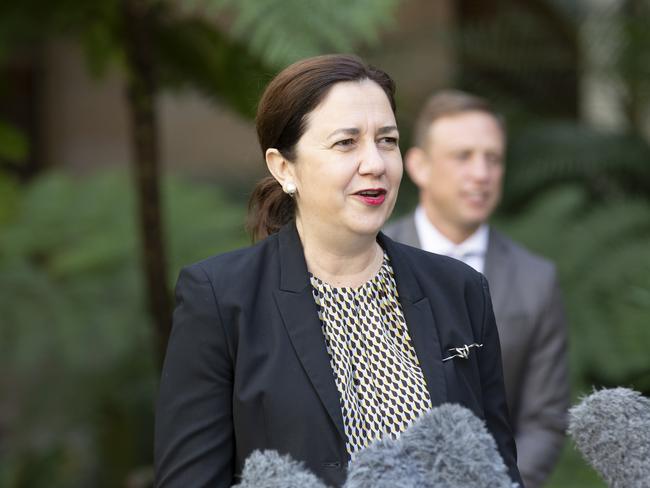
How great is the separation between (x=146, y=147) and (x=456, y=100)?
1.38 metres

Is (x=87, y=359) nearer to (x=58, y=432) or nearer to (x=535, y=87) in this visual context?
(x=58, y=432)

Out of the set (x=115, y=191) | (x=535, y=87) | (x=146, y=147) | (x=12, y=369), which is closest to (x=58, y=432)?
(x=12, y=369)

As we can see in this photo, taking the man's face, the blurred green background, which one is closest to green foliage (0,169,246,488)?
the blurred green background

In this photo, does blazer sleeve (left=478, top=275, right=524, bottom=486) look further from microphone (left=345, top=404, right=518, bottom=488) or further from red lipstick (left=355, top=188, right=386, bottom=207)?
microphone (left=345, top=404, right=518, bottom=488)

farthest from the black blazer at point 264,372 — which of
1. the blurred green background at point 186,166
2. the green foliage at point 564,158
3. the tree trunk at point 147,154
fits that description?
the green foliage at point 564,158

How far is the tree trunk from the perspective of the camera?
13.9 feet

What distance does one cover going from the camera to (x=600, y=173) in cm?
713

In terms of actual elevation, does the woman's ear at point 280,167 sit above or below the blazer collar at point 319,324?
above

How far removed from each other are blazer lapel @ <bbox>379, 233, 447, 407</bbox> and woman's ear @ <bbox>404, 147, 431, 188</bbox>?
1.39 metres

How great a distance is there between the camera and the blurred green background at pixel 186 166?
4.38 meters

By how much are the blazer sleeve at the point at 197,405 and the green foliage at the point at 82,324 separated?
329cm

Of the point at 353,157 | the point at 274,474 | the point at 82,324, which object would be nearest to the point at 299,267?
the point at 353,157

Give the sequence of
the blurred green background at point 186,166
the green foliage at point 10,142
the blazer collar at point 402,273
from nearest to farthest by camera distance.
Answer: the blazer collar at point 402,273, the blurred green background at point 186,166, the green foliage at point 10,142

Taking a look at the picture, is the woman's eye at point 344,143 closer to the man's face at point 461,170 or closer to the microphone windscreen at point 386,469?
the microphone windscreen at point 386,469
